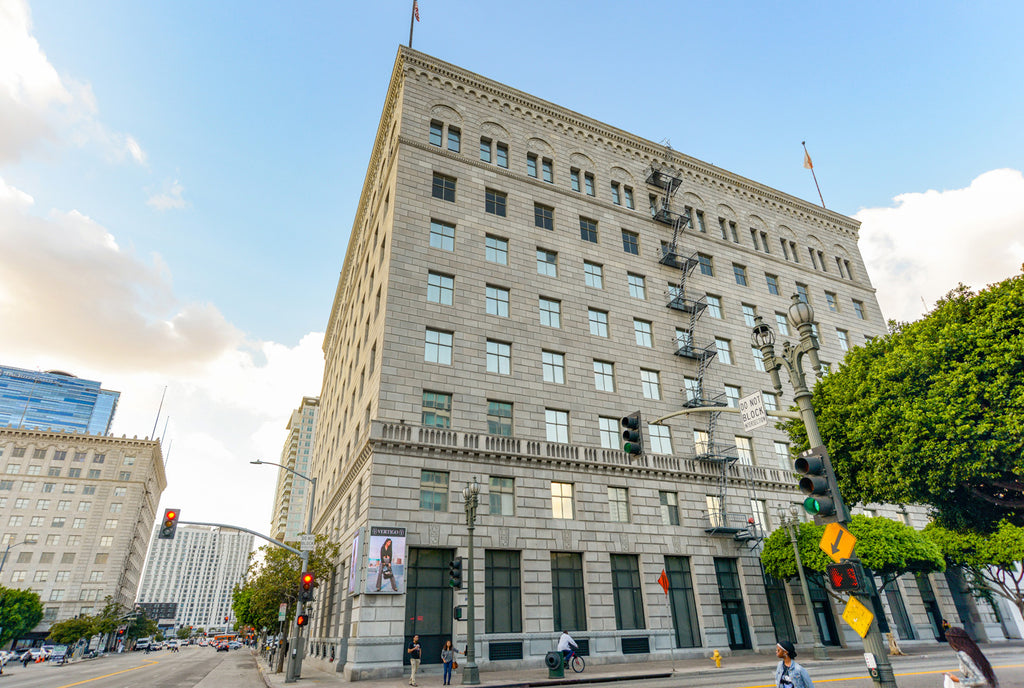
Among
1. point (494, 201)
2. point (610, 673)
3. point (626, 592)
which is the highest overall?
point (494, 201)

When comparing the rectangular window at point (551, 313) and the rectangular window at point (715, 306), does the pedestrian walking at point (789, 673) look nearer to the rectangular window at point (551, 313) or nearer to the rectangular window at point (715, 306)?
the rectangular window at point (551, 313)

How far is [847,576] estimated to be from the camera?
9.06 m

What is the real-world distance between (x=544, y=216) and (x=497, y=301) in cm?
825

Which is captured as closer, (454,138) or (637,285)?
(454,138)

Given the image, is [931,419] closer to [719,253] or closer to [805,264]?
[719,253]

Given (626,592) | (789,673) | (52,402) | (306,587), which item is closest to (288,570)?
(306,587)

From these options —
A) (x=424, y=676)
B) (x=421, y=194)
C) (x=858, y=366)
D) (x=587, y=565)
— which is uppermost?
(x=421, y=194)

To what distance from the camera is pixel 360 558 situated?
23.4m

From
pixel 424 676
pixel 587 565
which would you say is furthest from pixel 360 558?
pixel 587 565

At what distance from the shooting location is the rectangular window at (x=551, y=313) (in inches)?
1289

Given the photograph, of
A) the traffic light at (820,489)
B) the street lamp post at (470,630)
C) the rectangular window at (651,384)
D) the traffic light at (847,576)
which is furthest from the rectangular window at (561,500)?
the traffic light at (847,576)

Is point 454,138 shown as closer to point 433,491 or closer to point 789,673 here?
point 433,491

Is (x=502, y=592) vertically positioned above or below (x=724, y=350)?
below

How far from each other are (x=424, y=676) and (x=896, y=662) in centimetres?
2036
